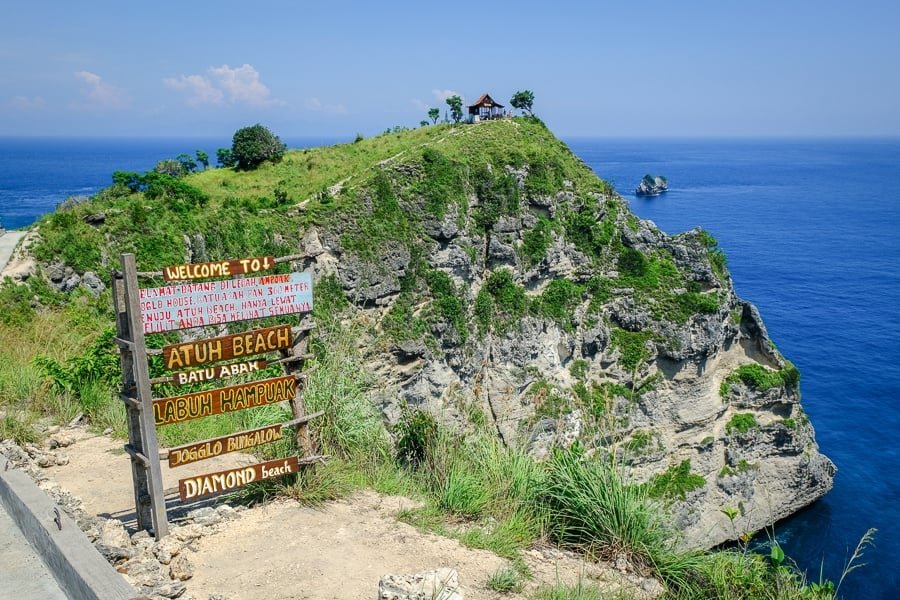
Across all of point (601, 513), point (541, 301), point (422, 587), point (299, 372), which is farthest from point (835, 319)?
point (422, 587)

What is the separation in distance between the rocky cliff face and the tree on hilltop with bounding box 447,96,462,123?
29.0 feet

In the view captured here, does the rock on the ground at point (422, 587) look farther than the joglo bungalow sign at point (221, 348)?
No

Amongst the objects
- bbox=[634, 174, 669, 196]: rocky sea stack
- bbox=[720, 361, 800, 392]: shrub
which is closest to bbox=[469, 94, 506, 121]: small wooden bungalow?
bbox=[720, 361, 800, 392]: shrub

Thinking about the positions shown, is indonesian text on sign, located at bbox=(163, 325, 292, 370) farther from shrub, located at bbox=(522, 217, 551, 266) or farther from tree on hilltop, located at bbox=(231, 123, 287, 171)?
tree on hilltop, located at bbox=(231, 123, 287, 171)

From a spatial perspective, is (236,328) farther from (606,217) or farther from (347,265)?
(606,217)

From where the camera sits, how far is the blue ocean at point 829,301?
39.5 m

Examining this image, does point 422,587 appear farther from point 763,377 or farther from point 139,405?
point 763,377

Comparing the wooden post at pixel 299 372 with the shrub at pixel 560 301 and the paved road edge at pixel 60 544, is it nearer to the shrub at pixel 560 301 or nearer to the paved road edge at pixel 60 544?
the paved road edge at pixel 60 544

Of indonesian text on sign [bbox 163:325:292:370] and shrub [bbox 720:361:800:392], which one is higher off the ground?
indonesian text on sign [bbox 163:325:292:370]

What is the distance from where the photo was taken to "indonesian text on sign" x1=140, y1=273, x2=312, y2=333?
7809 mm

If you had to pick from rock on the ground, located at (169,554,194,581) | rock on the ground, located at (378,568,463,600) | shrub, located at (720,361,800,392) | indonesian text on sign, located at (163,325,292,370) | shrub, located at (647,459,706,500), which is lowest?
→ shrub, located at (647,459,706,500)

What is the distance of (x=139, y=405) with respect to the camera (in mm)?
7688

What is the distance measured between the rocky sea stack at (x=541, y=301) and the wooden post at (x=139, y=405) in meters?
25.1

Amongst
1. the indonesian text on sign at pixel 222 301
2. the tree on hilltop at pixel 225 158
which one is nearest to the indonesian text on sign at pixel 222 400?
the indonesian text on sign at pixel 222 301
